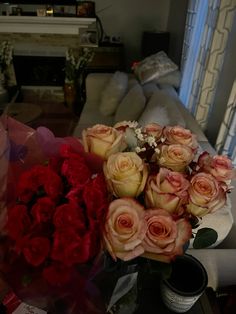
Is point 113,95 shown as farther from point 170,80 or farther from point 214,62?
point 214,62

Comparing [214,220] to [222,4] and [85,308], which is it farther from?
[222,4]

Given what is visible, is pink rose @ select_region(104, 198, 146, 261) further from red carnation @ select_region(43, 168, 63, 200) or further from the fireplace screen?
the fireplace screen

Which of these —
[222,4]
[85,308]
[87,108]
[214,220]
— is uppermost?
[222,4]

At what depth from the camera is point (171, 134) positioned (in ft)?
1.76

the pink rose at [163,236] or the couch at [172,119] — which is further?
the couch at [172,119]

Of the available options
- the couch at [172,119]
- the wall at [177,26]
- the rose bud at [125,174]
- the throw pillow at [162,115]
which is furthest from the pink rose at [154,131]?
the wall at [177,26]

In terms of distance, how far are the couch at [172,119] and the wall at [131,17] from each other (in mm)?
1263

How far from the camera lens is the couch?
0.83 meters

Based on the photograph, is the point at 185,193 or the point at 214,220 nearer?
the point at 185,193

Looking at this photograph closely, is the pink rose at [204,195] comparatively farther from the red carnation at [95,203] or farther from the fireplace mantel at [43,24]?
the fireplace mantel at [43,24]

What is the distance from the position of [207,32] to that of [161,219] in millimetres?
1997

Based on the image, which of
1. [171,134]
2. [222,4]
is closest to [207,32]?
[222,4]

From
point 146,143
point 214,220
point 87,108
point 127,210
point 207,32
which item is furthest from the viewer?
point 87,108

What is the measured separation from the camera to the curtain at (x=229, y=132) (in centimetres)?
157
